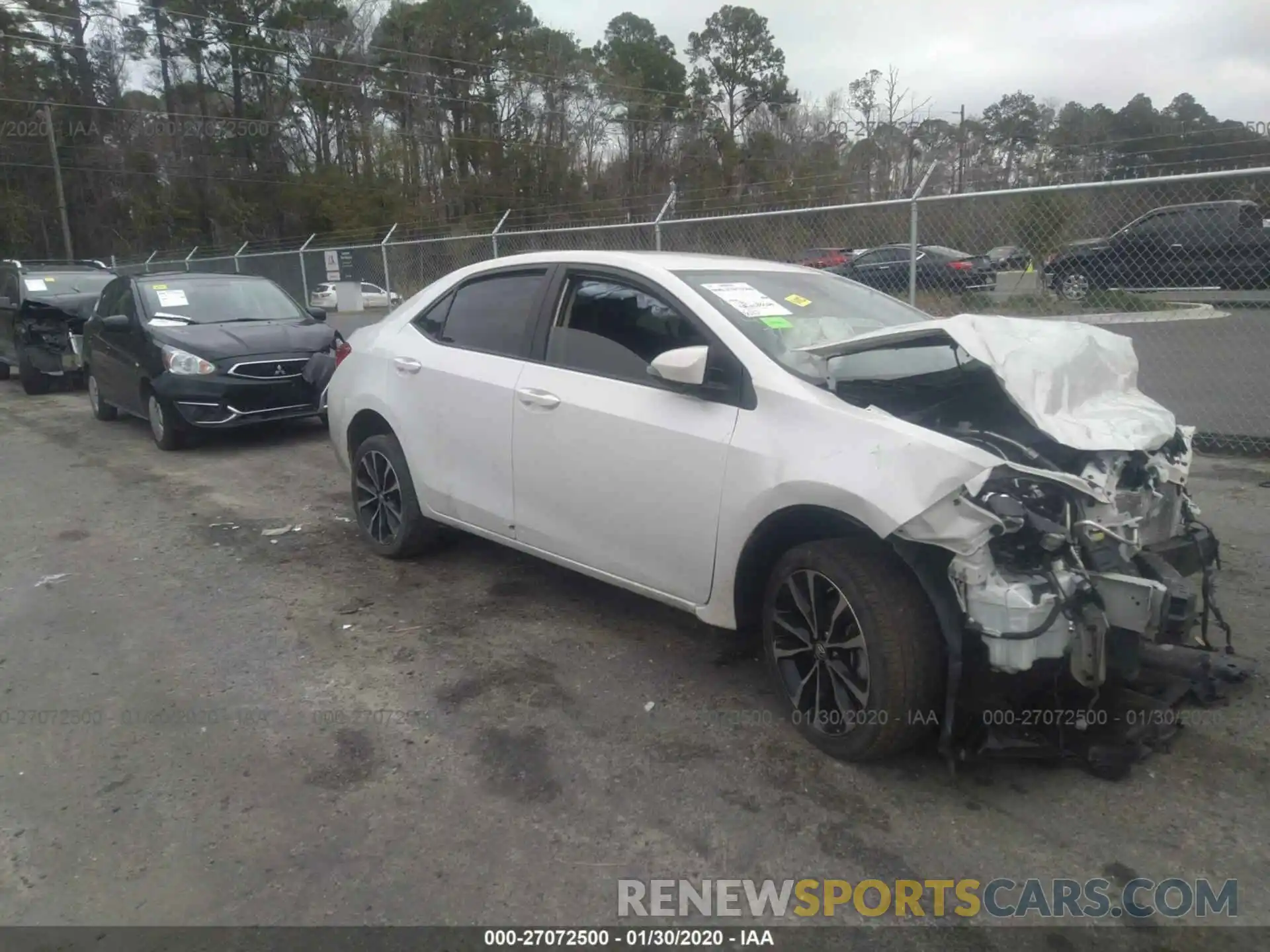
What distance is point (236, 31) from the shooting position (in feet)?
142

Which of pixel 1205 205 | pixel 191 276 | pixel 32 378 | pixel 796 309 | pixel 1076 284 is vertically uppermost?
pixel 1205 205

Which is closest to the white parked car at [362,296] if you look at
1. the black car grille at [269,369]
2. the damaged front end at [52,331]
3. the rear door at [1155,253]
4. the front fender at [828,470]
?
the damaged front end at [52,331]

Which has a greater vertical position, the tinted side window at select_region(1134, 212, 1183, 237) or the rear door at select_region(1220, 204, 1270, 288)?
the tinted side window at select_region(1134, 212, 1183, 237)

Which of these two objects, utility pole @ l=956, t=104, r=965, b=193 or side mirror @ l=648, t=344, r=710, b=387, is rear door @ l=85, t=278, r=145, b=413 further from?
utility pole @ l=956, t=104, r=965, b=193

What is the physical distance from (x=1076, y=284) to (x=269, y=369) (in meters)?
7.05

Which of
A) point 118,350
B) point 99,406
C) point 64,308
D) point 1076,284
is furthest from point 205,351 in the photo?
point 1076,284

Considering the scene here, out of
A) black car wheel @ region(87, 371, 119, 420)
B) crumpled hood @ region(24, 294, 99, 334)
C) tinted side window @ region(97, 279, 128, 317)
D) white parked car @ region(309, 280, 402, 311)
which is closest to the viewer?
tinted side window @ region(97, 279, 128, 317)

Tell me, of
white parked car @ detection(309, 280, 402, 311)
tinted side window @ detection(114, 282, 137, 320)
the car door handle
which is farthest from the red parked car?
white parked car @ detection(309, 280, 402, 311)

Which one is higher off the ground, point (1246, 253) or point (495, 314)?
point (1246, 253)

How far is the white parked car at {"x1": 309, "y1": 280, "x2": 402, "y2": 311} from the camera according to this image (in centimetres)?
1623

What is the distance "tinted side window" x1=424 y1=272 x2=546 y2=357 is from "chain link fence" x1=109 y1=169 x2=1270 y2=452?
4000mm

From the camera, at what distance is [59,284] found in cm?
1327

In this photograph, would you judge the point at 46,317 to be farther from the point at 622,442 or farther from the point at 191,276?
the point at 622,442

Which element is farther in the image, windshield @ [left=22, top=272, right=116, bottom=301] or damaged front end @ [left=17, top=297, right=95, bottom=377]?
windshield @ [left=22, top=272, right=116, bottom=301]
